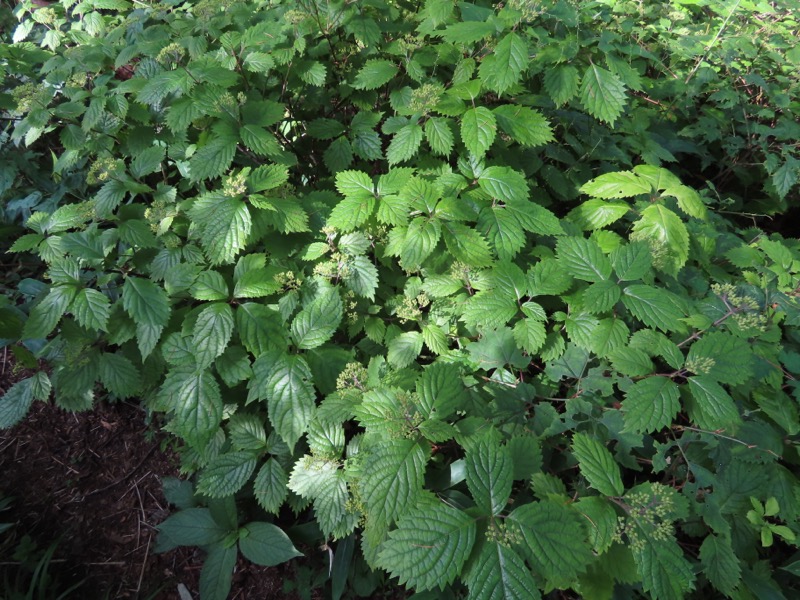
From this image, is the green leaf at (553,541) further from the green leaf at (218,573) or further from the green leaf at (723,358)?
the green leaf at (218,573)

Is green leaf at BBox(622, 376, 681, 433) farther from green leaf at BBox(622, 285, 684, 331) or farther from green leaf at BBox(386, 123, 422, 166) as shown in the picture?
green leaf at BBox(386, 123, 422, 166)

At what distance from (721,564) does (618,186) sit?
158 cm

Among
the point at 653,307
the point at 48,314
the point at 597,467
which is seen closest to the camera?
the point at 597,467

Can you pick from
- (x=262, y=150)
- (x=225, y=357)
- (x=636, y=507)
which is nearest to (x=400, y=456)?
(x=636, y=507)

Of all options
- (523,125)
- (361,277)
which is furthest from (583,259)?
(361,277)

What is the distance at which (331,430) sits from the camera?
1.73m

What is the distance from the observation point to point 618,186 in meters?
2.12

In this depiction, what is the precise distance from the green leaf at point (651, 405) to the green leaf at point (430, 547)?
636 millimetres

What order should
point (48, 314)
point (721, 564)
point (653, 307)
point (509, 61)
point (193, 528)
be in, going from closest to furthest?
point (721, 564) → point (653, 307) → point (48, 314) → point (509, 61) → point (193, 528)

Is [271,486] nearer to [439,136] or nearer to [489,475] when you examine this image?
[489,475]

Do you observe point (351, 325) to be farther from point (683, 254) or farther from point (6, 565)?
point (6, 565)

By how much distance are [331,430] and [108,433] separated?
1832 mm

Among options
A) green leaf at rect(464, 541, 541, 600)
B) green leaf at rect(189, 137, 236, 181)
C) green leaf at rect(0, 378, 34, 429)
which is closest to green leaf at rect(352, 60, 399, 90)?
green leaf at rect(189, 137, 236, 181)

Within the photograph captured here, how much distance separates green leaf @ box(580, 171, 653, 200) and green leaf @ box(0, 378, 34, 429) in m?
2.79
